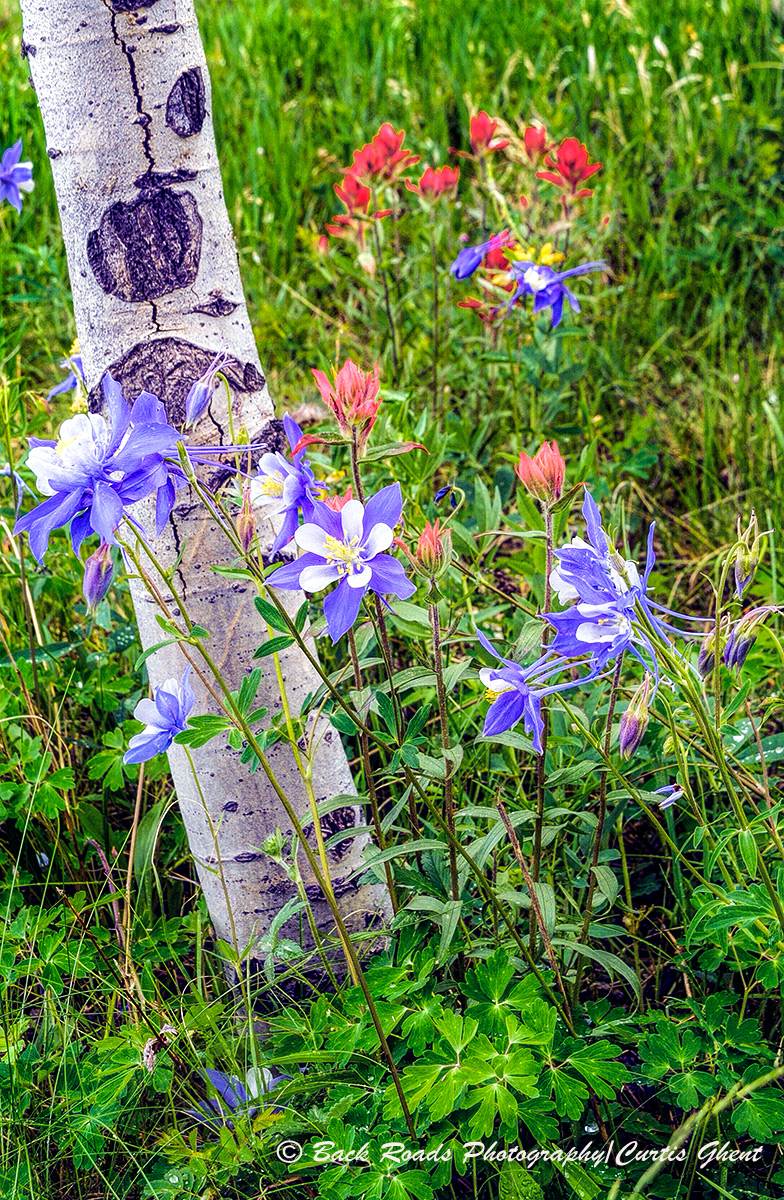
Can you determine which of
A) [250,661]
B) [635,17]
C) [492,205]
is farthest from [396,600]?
[635,17]

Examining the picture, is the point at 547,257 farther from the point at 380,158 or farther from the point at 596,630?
the point at 596,630

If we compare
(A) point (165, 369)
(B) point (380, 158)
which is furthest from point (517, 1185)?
(B) point (380, 158)

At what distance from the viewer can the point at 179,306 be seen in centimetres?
121

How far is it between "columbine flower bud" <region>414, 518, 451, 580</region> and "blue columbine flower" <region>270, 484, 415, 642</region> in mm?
44

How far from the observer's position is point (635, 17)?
3.84m

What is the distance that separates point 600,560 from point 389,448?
10.4 inches

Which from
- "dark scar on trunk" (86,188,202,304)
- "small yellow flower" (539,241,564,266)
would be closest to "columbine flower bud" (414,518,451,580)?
"dark scar on trunk" (86,188,202,304)

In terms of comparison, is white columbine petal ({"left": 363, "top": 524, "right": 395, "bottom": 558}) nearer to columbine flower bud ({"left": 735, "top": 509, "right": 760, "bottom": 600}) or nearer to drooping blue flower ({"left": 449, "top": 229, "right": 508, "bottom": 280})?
columbine flower bud ({"left": 735, "top": 509, "right": 760, "bottom": 600})

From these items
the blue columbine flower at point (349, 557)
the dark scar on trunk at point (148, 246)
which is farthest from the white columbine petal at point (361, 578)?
the dark scar on trunk at point (148, 246)

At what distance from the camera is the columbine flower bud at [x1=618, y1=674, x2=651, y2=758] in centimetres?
92

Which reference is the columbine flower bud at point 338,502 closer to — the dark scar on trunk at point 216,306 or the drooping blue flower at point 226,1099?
the dark scar on trunk at point 216,306

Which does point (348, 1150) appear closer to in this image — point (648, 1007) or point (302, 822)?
point (302, 822)

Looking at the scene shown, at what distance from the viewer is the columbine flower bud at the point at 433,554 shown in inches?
38.3

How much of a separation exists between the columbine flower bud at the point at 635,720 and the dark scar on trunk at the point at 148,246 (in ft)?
2.44
